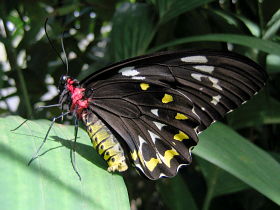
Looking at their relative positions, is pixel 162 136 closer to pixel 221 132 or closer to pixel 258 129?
pixel 221 132

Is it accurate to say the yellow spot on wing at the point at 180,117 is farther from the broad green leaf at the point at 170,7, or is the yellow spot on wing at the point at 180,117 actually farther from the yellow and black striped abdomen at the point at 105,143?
the broad green leaf at the point at 170,7

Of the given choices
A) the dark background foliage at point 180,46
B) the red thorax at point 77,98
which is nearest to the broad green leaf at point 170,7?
the dark background foliage at point 180,46

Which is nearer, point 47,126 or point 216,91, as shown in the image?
point 47,126

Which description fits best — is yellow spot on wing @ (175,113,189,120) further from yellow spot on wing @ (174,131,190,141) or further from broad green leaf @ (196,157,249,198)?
broad green leaf @ (196,157,249,198)

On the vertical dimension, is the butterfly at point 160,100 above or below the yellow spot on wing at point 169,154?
above

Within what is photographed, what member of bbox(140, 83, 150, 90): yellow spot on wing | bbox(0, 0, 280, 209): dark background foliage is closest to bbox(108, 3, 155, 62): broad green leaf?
bbox(0, 0, 280, 209): dark background foliage

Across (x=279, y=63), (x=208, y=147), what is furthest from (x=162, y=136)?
(x=279, y=63)
